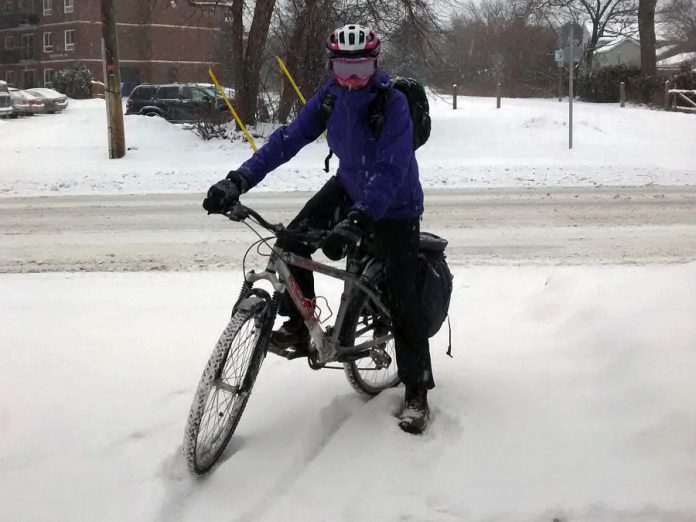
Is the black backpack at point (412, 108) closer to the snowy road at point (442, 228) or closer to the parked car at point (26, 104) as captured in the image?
the snowy road at point (442, 228)

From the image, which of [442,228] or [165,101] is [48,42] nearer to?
[165,101]

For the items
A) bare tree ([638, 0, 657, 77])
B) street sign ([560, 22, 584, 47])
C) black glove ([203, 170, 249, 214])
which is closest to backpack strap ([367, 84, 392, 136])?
black glove ([203, 170, 249, 214])

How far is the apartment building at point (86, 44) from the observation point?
56.2 metres

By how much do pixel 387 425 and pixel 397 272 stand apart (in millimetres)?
750

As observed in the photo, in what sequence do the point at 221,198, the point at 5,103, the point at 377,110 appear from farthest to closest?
the point at 5,103 → the point at 377,110 → the point at 221,198

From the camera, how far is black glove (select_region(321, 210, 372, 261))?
9.97 feet

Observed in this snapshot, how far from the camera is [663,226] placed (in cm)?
912

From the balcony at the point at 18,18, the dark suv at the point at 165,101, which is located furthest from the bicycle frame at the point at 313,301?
the balcony at the point at 18,18

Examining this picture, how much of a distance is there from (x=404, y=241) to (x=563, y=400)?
1216 millimetres

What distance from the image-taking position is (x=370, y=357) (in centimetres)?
388

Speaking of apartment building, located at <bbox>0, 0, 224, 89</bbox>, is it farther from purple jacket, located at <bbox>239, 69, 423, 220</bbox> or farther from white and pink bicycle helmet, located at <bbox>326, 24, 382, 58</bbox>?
white and pink bicycle helmet, located at <bbox>326, 24, 382, 58</bbox>

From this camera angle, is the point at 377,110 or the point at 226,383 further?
the point at 377,110

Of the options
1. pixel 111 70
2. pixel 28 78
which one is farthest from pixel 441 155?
pixel 28 78

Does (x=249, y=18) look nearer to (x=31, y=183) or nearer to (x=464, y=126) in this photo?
(x=464, y=126)
